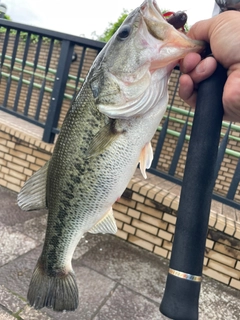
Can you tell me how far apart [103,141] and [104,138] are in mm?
17

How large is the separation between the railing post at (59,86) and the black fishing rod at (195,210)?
328cm

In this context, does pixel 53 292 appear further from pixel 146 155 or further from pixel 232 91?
pixel 232 91

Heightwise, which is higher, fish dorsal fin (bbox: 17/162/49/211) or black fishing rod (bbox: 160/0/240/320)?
black fishing rod (bbox: 160/0/240/320)

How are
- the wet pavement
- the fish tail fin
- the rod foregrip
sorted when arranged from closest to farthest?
the rod foregrip < the fish tail fin < the wet pavement

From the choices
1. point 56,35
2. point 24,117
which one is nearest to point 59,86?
point 56,35

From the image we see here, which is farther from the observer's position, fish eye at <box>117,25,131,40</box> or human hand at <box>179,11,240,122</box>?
fish eye at <box>117,25,131,40</box>

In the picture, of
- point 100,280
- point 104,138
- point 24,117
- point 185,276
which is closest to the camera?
point 185,276

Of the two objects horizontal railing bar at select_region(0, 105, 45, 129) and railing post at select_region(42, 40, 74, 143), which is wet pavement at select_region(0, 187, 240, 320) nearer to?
railing post at select_region(42, 40, 74, 143)

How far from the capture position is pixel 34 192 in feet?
5.75

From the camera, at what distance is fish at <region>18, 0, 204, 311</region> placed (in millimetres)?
1401

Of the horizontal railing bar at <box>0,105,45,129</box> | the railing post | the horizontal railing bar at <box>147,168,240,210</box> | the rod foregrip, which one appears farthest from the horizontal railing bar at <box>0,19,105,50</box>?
the rod foregrip

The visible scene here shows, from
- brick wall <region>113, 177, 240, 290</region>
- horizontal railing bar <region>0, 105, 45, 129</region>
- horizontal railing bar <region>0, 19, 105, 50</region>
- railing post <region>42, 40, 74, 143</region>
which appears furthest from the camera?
horizontal railing bar <region>0, 105, 45, 129</region>

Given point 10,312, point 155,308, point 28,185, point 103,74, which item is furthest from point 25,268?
point 103,74

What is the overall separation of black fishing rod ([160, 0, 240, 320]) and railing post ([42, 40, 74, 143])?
3.28m
